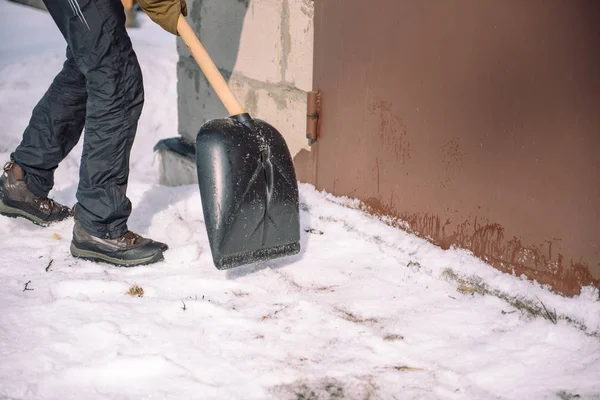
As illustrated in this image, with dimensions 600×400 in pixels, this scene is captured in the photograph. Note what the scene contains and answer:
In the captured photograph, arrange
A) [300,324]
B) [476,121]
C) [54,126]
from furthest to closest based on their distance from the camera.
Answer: [54,126] → [476,121] → [300,324]

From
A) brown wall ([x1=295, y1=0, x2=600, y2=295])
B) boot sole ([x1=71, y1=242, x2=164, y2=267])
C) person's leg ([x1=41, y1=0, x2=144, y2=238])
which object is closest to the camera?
brown wall ([x1=295, y1=0, x2=600, y2=295])

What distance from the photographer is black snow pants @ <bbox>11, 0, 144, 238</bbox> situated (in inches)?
90.3

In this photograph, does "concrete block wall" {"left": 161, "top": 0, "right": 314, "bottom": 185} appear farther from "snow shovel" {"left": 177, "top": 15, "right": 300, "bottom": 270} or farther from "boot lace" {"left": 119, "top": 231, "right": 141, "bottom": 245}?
"boot lace" {"left": 119, "top": 231, "right": 141, "bottom": 245}

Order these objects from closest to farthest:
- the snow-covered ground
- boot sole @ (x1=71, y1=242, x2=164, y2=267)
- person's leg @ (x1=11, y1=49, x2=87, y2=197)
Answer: the snow-covered ground → boot sole @ (x1=71, y1=242, x2=164, y2=267) → person's leg @ (x1=11, y1=49, x2=87, y2=197)

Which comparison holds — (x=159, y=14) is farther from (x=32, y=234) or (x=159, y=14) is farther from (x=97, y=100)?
(x=32, y=234)

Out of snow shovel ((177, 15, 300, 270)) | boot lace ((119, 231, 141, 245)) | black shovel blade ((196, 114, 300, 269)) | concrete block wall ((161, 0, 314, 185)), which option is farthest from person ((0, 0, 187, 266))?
concrete block wall ((161, 0, 314, 185))

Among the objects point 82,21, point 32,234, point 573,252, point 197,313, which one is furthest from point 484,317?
point 32,234

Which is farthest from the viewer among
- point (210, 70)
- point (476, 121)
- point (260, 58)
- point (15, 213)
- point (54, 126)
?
point (260, 58)

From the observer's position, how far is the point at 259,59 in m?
3.09

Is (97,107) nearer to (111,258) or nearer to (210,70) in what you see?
(210,70)

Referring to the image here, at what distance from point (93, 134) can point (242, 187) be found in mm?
570

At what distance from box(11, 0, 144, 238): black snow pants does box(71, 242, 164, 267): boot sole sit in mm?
73

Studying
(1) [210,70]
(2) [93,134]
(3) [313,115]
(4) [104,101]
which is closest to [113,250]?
(2) [93,134]

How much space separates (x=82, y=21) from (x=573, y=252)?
5.21ft
